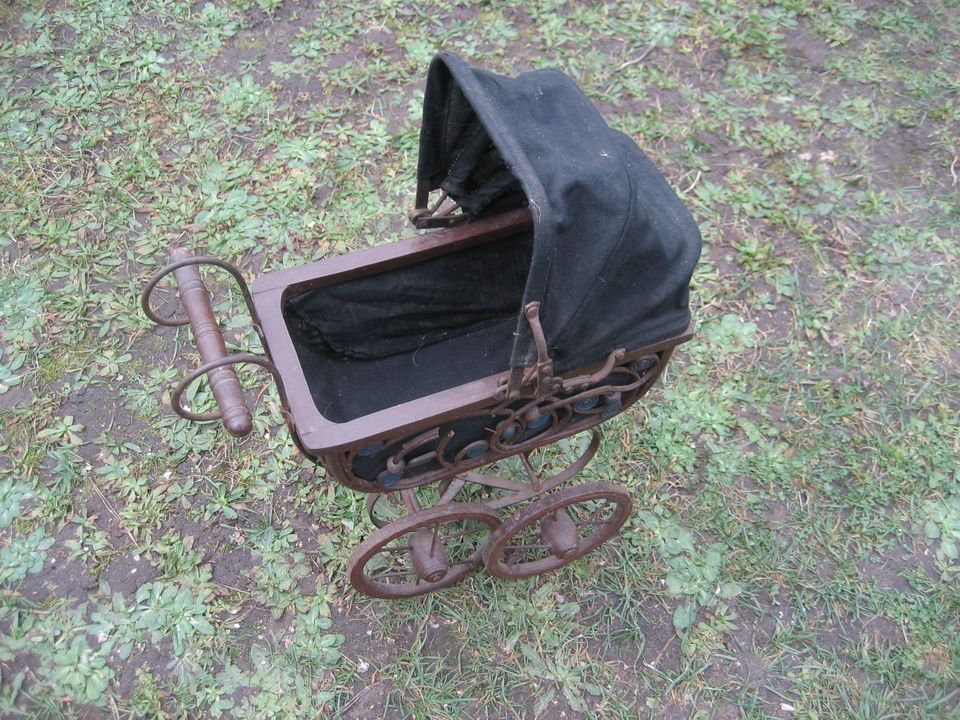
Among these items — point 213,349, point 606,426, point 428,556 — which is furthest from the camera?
point 606,426

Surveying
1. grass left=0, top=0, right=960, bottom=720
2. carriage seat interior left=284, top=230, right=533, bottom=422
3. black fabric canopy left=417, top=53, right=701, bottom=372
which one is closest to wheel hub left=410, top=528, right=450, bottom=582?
grass left=0, top=0, right=960, bottom=720

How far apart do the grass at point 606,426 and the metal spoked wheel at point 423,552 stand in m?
0.12

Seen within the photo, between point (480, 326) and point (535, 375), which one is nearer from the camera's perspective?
point (535, 375)

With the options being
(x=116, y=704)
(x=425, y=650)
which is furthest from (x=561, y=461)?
(x=116, y=704)

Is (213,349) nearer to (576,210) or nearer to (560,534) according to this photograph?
(576,210)

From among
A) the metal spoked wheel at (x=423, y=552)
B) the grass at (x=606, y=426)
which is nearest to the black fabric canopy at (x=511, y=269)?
the metal spoked wheel at (x=423, y=552)


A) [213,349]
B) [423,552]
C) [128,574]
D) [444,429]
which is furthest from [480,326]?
[128,574]

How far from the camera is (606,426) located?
2713mm

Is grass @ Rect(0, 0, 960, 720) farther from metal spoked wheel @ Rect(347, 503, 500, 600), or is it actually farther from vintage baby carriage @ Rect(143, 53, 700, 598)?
vintage baby carriage @ Rect(143, 53, 700, 598)

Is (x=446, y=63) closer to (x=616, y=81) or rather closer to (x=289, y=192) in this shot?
(x=289, y=192)

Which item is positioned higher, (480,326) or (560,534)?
(480,326)

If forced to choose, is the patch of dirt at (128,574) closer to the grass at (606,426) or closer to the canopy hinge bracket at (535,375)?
the grass at (606,426)

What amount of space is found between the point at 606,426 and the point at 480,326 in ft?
2.15

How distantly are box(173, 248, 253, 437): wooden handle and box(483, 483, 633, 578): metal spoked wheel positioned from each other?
86cm
